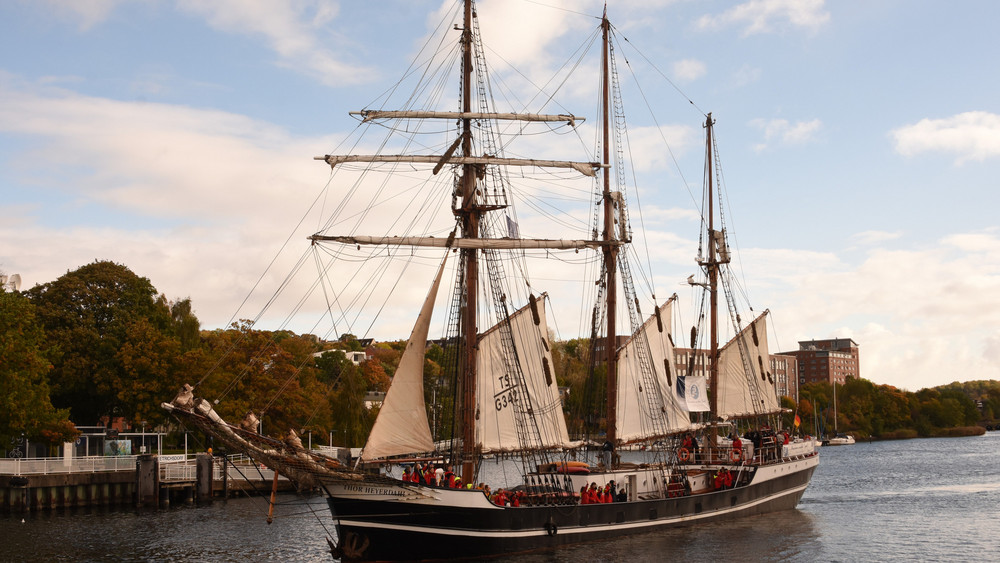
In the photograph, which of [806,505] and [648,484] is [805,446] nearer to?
[806,505]

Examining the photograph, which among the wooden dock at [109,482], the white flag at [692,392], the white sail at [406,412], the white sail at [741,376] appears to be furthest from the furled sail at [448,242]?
the white sail at [741,376]

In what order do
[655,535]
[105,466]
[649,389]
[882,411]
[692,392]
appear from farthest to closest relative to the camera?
1. [882,411]
2. [105,466]
3. [692,392]
4. [649,389]
5. [655,535]

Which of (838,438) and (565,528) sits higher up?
(565,528)

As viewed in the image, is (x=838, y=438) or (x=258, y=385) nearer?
(x=258, y=385)

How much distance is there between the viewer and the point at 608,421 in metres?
51.4

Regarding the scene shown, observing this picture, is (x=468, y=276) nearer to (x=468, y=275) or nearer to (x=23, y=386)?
(x=468, y=275)

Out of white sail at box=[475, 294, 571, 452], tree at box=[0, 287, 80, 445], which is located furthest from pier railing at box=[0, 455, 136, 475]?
white sail at box=[475, 294, 571, 452]

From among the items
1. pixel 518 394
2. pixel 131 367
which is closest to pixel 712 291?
pixel 518 394

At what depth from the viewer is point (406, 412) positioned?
36.0 meters

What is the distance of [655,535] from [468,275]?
1558 cm

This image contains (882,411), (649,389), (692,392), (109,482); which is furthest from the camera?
(882,411)

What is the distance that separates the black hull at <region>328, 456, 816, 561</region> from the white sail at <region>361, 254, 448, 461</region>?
2.31 metres

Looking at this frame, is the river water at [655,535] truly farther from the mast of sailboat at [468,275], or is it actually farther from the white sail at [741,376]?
the white sail at [741,376]

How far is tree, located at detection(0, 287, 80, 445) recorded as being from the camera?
53469mm
